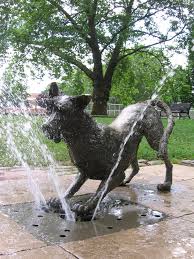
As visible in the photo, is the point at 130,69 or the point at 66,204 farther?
the point at 130,69

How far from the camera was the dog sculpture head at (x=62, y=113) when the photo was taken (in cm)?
357

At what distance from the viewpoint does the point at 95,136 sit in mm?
3908

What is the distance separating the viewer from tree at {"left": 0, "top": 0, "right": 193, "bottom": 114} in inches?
889

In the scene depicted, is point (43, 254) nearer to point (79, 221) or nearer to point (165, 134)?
point (79, 221)

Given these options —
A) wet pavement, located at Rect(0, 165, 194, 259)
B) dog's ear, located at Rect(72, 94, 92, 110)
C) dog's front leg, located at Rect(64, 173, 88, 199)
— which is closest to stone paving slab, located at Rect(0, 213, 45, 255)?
wet pavement, located at Rect(0, 165, 194, 259)

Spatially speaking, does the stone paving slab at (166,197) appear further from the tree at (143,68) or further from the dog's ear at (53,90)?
the tree at (143,68)

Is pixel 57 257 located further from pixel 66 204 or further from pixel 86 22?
pixel 86 22

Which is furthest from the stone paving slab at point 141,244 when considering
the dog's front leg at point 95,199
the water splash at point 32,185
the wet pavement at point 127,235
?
the water splash at point 32,185

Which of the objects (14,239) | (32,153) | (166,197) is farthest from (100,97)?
→ (14,239)

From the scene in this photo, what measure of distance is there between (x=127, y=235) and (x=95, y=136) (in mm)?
1010

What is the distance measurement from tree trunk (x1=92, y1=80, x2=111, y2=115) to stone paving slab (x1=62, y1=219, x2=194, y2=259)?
20.9 metres

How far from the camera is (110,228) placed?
11.5 feet

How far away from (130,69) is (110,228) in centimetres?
2718

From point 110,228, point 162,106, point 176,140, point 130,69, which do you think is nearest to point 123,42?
point 130,69
